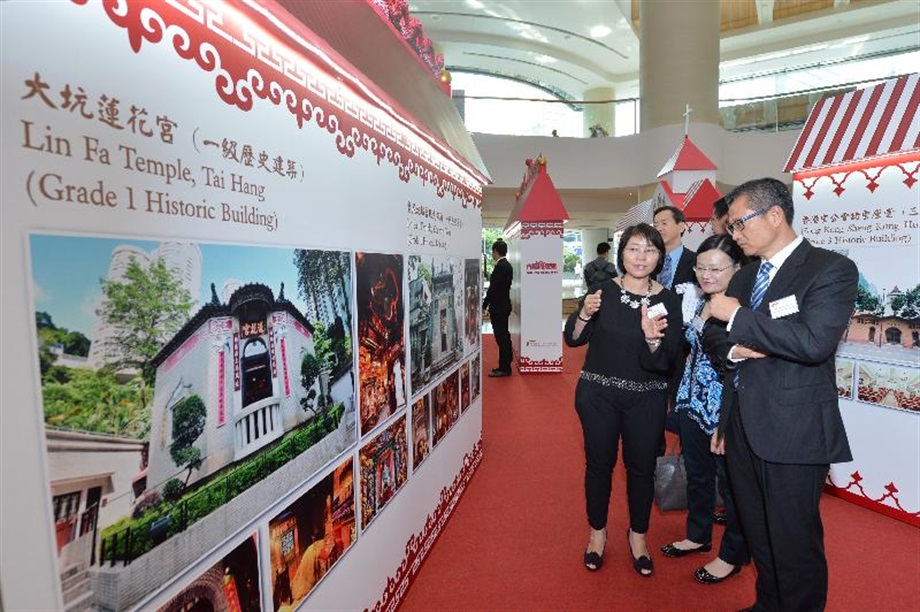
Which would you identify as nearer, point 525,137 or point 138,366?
point 138,366

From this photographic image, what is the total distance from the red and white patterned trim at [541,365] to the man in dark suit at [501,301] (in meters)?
0.27

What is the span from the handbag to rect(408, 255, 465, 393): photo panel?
138cm

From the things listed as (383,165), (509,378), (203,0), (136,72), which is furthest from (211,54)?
(509,378)

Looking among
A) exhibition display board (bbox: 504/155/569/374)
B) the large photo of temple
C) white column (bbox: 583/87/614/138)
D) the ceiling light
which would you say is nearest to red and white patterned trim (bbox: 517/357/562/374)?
exhibition display board (bbox: 504/155/569/374)

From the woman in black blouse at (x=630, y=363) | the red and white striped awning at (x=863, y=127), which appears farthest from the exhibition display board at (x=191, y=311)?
the red and white striped awning at (x=863, y=127)

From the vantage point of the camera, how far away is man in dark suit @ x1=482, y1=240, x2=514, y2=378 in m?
6.82

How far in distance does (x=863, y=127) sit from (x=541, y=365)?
4.62 m

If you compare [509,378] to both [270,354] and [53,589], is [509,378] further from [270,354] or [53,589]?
[53,589]

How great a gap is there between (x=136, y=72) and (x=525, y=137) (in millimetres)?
10164

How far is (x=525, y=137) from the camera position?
34.2 ft

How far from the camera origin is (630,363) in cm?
223

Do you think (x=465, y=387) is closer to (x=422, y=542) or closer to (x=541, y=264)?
(x=422, y=542)

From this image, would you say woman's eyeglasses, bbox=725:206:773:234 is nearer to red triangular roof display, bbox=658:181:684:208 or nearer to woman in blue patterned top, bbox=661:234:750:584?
woman in blue patterned top, bbox=661:234:750:584

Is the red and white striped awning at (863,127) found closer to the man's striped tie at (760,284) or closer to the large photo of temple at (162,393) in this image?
the man's striped tie at (760,284)
